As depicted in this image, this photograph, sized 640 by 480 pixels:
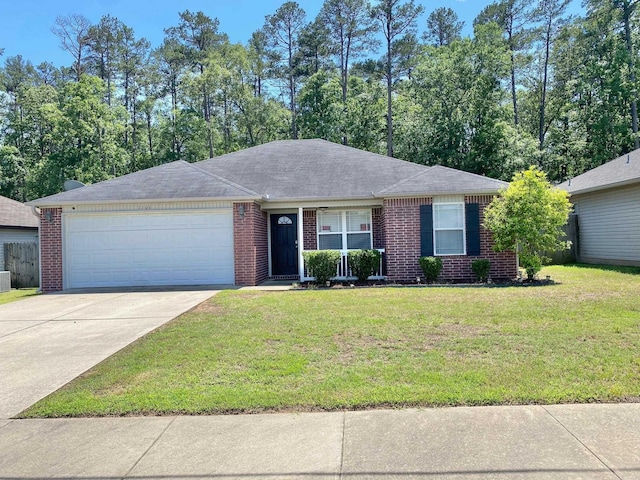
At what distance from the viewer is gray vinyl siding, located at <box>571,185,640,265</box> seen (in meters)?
14.5

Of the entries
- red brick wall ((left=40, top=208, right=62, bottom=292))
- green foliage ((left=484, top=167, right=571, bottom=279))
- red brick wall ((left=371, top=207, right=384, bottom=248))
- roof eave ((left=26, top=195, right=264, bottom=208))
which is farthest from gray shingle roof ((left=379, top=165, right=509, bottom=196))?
red brick wall ((left=40, top=208, right=62, bottom=292))

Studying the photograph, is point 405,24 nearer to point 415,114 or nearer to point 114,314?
point 415,114

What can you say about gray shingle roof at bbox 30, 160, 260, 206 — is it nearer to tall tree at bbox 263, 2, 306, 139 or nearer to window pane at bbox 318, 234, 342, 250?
window pane at bbox 318, 234, 342, 250

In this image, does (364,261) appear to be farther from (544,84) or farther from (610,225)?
(544,84)

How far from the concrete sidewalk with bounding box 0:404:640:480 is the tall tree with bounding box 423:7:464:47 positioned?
38.4 meters

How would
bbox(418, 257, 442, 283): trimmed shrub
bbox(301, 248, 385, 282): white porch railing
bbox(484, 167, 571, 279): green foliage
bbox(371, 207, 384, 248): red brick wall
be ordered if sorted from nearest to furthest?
1. bbox(484, 167, 571, 279): green foliage
2. bbox(418, 257, 442, 283): trimmed shrub
3. bbox(301, 248, 385, 282): white porch railing
4. bbox(371, 207, 384, 248): red brick wall

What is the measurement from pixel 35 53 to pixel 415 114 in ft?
111

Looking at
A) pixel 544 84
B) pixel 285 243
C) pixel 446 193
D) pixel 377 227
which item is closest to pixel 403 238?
pixel 377 227

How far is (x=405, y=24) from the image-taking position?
31922 mm

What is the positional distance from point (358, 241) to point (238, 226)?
3.83 meters

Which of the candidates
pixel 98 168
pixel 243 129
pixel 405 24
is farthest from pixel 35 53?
pixel 405 24

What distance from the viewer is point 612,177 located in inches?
610

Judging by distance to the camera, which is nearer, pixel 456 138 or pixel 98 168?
pixel 456 138

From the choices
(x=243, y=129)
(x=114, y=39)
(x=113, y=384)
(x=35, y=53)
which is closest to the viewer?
(x=113, y=384)
